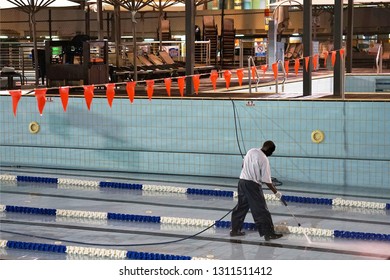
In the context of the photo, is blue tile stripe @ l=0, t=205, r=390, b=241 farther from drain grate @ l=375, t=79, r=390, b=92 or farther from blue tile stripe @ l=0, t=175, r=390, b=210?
drain grate @ l=375, t=79, r=390, b=92

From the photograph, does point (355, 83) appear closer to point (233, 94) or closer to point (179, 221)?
point (233, 94)

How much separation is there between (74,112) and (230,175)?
302 centimetres

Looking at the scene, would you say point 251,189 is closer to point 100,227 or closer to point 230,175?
point 100,227

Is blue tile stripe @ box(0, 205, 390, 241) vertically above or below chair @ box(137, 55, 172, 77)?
below

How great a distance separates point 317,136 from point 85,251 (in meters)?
5.12

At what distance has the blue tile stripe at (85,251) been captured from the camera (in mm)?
8664

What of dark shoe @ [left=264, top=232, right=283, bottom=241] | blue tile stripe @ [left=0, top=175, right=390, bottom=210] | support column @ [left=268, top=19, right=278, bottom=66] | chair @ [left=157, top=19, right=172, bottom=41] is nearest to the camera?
dark shoe @ [left=264, top=232, right=283, bottom=241]

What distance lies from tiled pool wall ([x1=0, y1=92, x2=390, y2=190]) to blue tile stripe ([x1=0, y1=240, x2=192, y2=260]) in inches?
190

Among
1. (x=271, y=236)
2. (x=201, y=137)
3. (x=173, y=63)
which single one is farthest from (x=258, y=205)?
(x=173, y=63)

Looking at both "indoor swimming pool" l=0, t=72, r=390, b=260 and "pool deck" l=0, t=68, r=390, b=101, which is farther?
"pool deck" l=0, t=68, r=390, b=101

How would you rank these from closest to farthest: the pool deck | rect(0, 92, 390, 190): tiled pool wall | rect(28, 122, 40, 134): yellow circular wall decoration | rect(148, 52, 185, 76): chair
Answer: rect(0, 92, 390, 190): tiled pool wall
the pool deck
rect(28, 122, 40, 134): yellow circular wall decoration
rect(148, 52, 185, 76): chair

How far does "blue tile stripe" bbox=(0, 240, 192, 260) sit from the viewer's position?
28.4 feet

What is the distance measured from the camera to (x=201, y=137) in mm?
13734

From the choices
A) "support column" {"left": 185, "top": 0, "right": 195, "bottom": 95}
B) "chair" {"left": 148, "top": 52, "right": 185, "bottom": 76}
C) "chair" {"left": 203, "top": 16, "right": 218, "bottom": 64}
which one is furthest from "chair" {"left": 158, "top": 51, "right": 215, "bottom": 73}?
"support column" {"left": 185, "top": 0, "right": 195, "bottom": 95}
